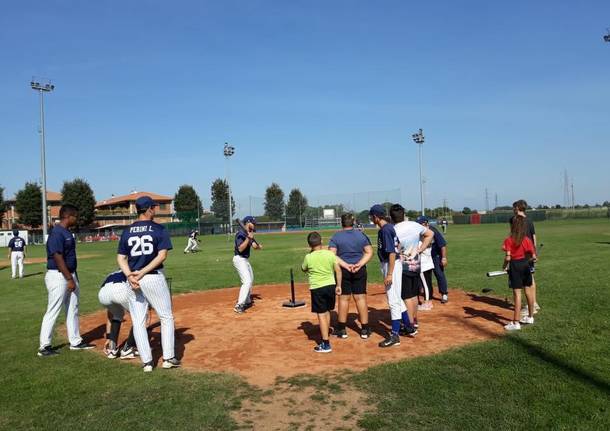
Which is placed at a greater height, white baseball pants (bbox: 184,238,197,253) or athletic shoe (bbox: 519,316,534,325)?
white baseball pants (bbox: 184,238,197,253)

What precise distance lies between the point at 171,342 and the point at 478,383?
385cm

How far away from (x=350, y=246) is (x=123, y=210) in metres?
95.5

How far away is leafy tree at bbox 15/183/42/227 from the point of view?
6975 cm

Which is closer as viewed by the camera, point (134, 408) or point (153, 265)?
point (134, 408)

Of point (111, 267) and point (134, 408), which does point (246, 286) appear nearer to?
point (134, 408)

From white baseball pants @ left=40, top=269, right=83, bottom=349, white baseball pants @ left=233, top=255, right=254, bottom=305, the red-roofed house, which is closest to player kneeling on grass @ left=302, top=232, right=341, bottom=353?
white baseball pants @ left=233, top=255, right=254, bottom=305

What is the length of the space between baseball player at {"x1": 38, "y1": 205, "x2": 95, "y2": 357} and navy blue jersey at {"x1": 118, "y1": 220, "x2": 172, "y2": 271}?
1.65 meters

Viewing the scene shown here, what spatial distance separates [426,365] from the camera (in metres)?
5.78

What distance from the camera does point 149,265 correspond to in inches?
233

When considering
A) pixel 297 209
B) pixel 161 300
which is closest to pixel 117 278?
pixel 161 300

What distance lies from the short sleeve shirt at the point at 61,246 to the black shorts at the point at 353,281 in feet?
13.9

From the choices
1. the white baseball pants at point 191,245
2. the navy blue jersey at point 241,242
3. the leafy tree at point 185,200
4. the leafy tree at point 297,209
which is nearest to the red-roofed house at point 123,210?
the leafy tree at point 185,200

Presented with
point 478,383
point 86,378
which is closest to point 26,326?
point 86,378

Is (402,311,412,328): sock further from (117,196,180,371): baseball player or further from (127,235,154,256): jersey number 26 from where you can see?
(127,235,154,256): jersey number 26
